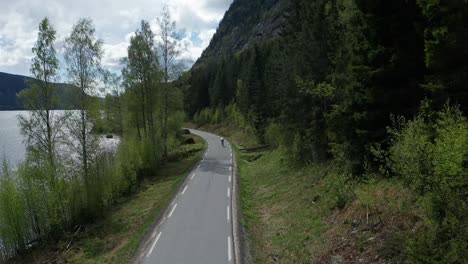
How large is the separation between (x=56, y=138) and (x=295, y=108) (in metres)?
15.7

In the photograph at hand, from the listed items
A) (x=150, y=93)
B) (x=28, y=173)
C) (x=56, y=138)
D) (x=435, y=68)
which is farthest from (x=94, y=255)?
(x=150, y=93)

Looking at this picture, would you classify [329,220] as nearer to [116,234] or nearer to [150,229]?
[150,229]

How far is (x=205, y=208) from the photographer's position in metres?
19.1

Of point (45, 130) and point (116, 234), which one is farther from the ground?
point (45, 130)

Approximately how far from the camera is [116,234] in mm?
18438

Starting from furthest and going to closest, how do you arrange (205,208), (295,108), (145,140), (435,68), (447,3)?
(145,140) < (295,108) < (205,208) < (435,68) < (447,3)

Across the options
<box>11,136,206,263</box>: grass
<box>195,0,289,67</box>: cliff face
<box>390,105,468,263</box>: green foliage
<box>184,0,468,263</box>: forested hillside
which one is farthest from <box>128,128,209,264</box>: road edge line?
<box>195,0,289,67</box>: cliff face

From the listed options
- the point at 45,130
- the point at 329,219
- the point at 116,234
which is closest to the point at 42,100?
the point at 45,130

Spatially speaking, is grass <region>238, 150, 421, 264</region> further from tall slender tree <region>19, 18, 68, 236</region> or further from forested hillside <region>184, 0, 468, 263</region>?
tall slender tree <region>19, 18, 68, 236</region>

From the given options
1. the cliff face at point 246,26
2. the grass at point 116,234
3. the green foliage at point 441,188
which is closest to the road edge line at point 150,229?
the grass at point 116,234

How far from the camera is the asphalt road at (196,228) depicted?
1294cm

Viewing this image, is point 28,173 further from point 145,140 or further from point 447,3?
point 447,3

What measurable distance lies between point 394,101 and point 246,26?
16686 cm

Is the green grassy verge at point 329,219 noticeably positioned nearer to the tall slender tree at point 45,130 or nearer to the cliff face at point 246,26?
the tall slender tree at point 45,130
